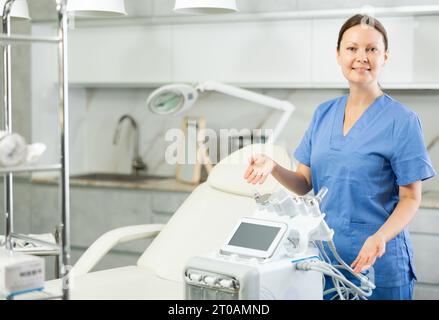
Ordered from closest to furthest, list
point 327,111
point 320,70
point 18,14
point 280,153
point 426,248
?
point 327,111
point 18,14
point 280,153
point 426,248
point 320,70

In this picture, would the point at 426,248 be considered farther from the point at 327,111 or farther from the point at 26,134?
the point at 26,134

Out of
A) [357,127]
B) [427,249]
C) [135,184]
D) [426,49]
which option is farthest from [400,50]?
[135,184]

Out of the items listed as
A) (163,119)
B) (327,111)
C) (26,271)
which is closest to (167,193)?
(163,119)

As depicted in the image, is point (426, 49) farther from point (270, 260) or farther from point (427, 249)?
point (270, 260)

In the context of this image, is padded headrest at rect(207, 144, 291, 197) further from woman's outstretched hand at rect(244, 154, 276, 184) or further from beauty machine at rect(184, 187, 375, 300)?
beauty machine at rect(184, 187, 375, 300)

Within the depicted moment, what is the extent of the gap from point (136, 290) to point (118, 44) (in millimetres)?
1701

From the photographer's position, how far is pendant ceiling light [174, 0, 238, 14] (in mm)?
2715

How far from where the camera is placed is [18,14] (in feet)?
7.89

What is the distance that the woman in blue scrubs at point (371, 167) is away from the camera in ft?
6.45

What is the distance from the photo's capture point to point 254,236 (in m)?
1.70

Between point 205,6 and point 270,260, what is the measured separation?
1360 millimetres

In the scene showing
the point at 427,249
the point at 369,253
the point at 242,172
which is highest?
the point at 242,172

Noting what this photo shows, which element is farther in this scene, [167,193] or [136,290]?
[167,193]

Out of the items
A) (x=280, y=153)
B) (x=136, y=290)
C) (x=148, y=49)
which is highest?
(x=148, y=49)
